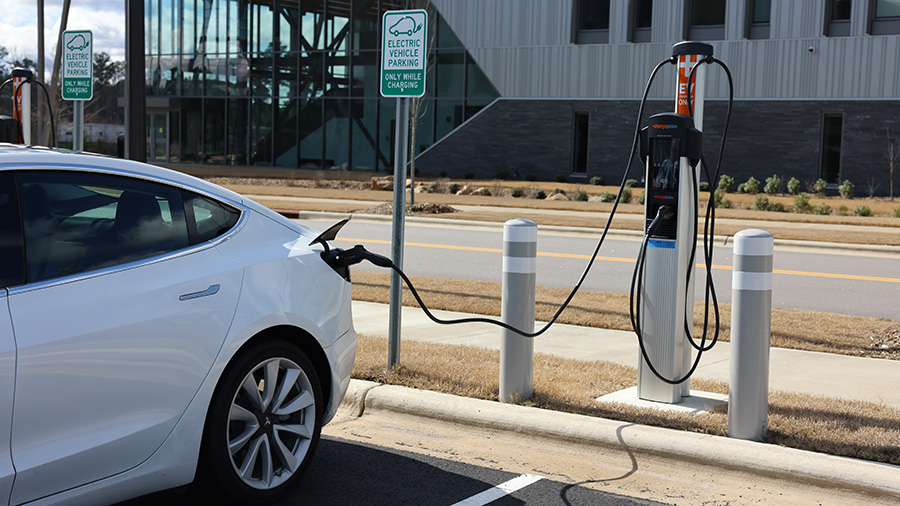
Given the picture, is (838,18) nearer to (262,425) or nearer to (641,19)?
(641,19)

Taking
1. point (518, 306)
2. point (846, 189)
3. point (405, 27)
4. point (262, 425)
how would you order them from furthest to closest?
point (846, 189)
point (405, 27)
point (518, 306)
point (262, 425)

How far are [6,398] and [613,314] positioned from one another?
7.07 metres

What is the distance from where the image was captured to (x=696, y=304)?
10.6 meters

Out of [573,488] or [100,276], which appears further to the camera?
[573,488]

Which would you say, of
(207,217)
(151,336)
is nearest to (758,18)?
(207,217)

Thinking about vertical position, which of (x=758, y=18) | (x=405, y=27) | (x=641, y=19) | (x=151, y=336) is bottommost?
(x=151, y=336)

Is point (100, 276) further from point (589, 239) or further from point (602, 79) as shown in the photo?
point (602, 79)

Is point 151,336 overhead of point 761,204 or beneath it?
overhead

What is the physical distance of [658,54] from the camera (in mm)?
31172

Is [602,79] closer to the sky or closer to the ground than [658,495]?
closer to the sky

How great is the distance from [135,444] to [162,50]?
41393mm

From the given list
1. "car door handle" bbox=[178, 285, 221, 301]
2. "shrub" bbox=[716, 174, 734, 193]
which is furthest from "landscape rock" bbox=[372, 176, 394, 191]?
"car door handle" bbox=[178, 285, 221, 301]

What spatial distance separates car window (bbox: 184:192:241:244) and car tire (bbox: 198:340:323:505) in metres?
0.55

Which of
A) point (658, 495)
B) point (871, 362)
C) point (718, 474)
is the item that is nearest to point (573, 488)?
point (658, 495)
